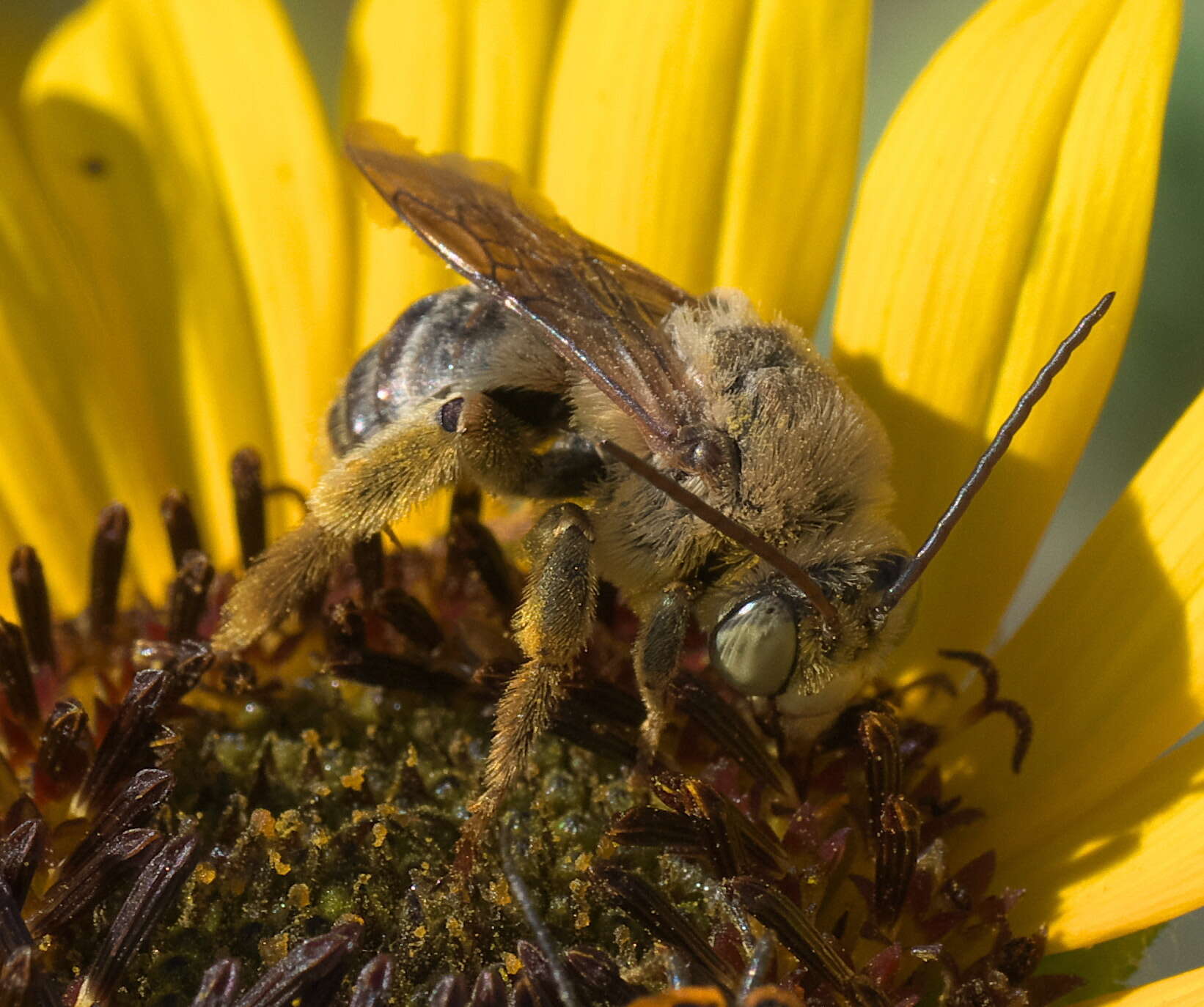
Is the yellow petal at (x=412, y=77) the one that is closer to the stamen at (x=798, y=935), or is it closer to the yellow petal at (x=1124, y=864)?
the stamen at (x=798, y=935)

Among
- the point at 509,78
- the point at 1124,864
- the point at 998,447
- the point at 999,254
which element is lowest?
the point at 1124,864

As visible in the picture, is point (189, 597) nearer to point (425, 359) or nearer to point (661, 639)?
point (425, 359)

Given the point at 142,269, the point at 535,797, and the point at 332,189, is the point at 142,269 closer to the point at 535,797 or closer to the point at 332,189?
the point at 332,189

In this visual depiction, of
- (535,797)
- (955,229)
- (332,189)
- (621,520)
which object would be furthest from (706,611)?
(332,189)

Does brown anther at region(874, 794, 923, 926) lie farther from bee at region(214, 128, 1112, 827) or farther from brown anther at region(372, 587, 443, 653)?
brown anther at region(372, 587, 443, 653)

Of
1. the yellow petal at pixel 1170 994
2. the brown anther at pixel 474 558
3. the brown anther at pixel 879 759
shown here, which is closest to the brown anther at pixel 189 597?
the brown anther at pixel 474 558

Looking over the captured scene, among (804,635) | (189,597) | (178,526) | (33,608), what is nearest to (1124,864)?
(804,635)
